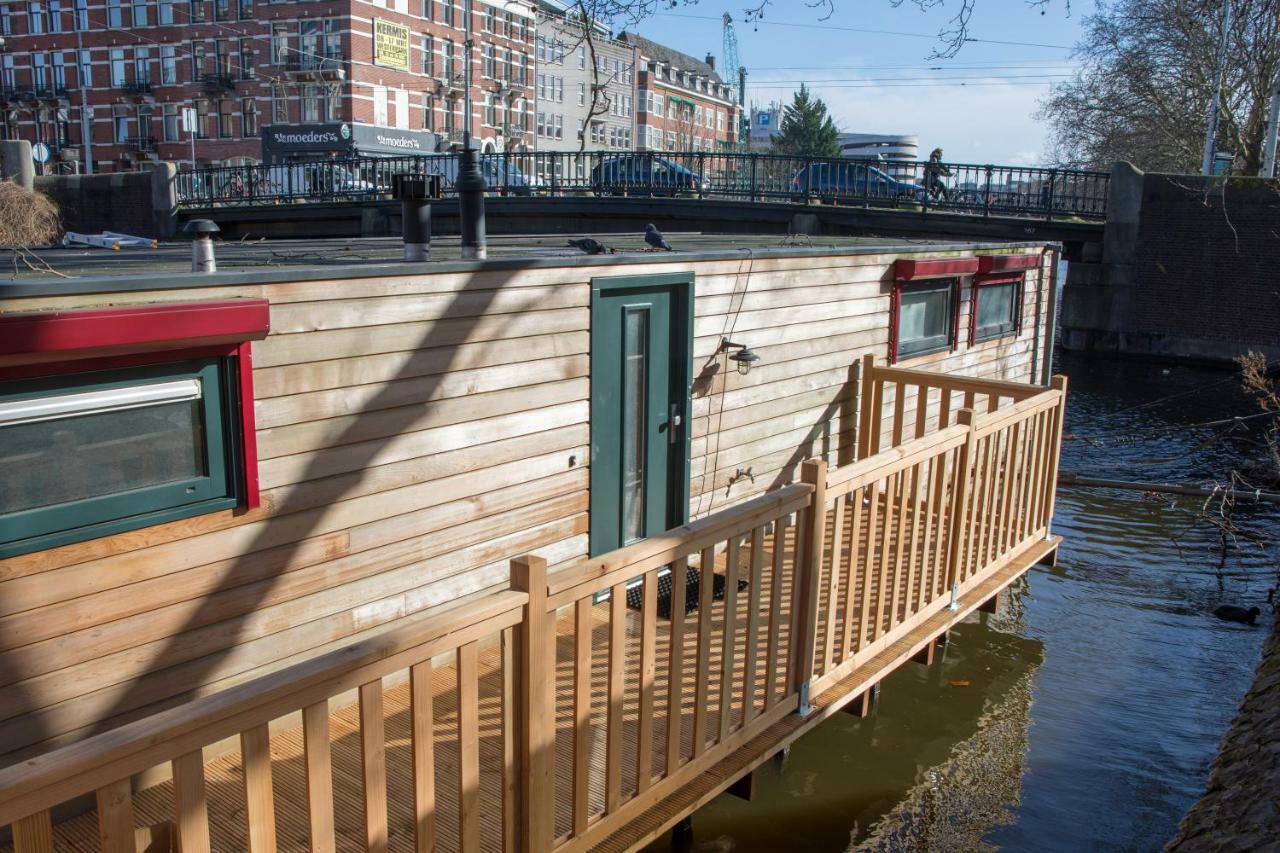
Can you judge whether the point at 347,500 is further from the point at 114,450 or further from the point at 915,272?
the point at 915,272

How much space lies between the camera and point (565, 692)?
4.95 meters

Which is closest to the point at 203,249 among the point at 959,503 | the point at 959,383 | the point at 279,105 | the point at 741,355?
the point at 741,355

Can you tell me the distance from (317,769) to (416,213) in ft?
11.2

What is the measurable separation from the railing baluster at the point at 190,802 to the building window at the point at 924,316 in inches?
291

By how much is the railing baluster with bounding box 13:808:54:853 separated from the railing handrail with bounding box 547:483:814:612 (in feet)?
4.88

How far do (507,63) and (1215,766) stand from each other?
53.2m

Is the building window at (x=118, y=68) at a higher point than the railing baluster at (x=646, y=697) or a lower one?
higher

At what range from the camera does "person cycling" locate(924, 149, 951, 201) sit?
22797 mm

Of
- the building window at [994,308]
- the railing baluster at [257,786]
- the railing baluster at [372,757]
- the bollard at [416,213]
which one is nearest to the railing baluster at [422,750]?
the railing baluster at [372,757]

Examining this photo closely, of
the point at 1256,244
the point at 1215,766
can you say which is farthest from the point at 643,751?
the point at 1256,244

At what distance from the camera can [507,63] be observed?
54.1m

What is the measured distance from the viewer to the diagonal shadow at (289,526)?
404 cm

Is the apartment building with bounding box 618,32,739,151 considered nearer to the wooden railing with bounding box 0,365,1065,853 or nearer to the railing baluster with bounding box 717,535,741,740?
the wooden railing with bounding box 0,365,1065,853

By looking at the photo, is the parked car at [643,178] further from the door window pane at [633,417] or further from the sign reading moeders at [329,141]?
the sign reading moeders at [329,141]
